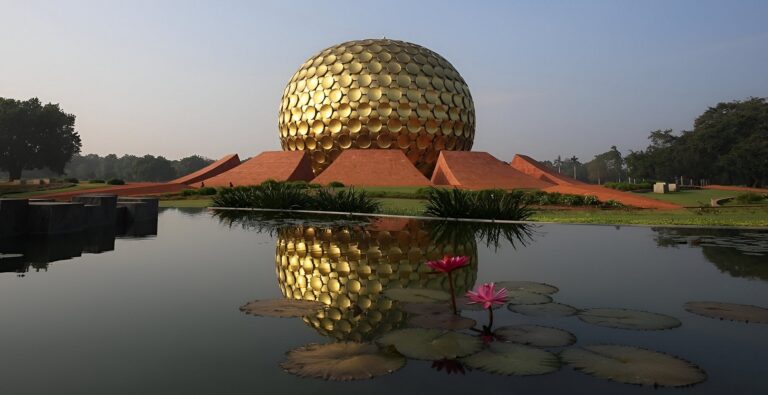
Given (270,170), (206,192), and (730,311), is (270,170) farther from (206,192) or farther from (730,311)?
(730,311)

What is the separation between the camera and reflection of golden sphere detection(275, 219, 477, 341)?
3.97m

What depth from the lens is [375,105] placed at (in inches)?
1300

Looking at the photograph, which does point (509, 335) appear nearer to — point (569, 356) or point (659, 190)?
point (569, 356)

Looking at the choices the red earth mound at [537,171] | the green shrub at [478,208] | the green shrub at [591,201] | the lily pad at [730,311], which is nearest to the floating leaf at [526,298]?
the lily pad at [730,311]

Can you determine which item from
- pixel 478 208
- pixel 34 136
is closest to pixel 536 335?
pixel 478 208

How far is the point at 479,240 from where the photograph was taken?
9266 mm

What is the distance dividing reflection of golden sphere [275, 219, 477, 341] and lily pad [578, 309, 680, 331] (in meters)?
1.45

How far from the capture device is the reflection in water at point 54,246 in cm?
633

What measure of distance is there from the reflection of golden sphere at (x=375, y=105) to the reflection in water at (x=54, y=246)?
77.6ft

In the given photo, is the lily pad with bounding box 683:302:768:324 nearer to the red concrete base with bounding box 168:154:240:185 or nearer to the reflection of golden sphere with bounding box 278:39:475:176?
the reflection of golden sphere with bounding box 278:39:475:176

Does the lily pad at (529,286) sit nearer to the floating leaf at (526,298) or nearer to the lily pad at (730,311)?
the floating leaf at (526,298)

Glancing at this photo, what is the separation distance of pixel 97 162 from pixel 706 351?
190519mm

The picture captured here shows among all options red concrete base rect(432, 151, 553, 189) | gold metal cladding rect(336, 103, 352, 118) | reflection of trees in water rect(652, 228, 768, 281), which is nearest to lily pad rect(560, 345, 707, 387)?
reflection of trees in water rect(652, 228, 768, 281)

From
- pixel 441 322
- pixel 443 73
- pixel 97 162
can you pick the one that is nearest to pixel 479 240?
pixel 441 322
